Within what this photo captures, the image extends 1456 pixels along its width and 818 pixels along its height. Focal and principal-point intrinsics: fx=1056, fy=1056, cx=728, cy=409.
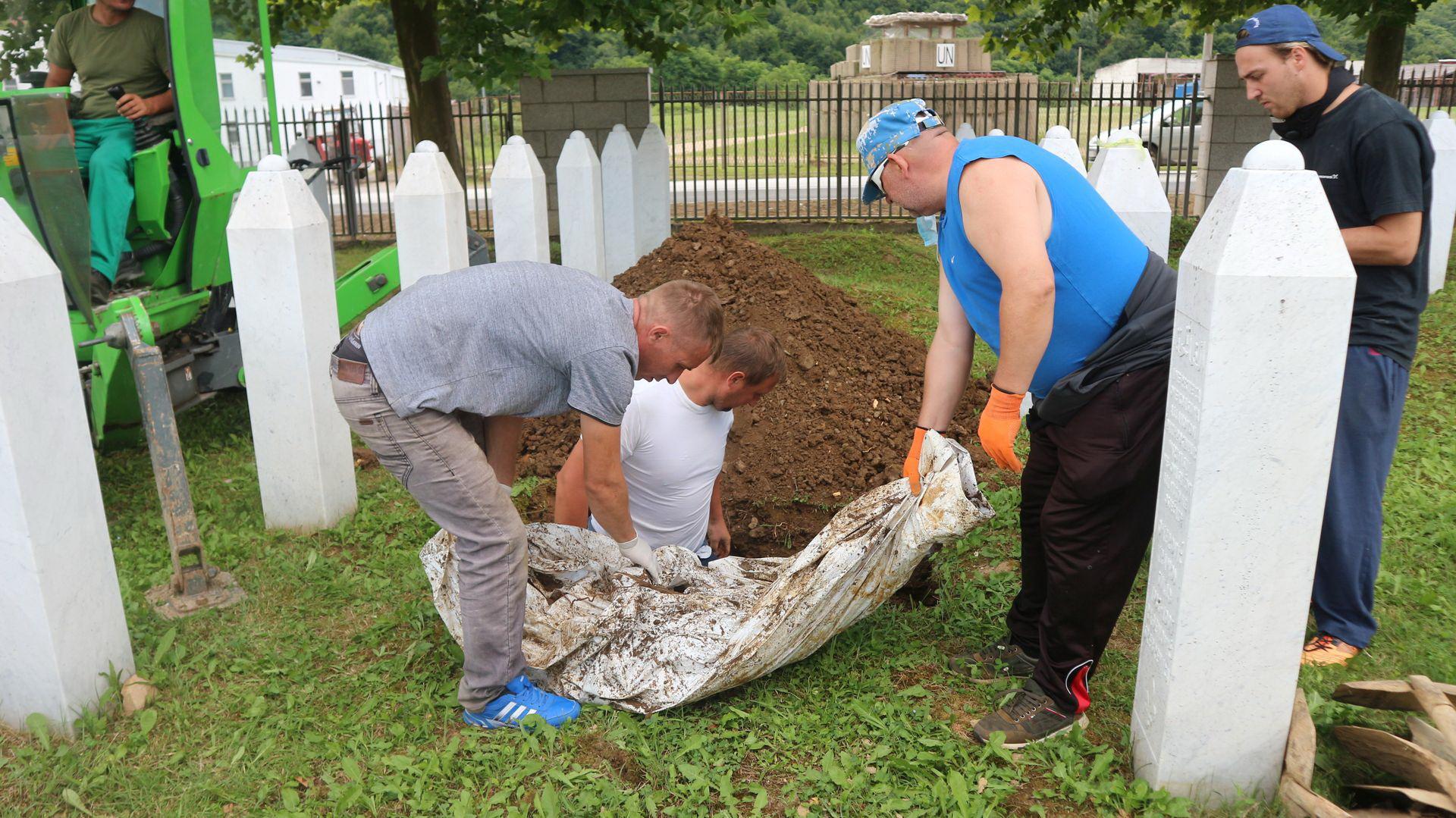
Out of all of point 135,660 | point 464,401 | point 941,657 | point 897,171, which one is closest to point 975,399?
point 941,657

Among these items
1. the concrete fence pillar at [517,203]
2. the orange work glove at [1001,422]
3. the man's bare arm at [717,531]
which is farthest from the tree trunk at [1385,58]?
the orange work glove at [1001,422]

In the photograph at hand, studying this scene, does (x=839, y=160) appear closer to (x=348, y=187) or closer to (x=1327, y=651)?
(x=348, y=187)

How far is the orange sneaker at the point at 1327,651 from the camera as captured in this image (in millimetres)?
3150

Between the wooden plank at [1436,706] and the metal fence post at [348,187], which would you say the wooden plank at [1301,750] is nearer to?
the wooden plank at [1436,706]

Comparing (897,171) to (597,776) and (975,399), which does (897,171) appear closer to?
(597,776)

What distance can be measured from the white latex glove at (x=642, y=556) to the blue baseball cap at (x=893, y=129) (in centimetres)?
130

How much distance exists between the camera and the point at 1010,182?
259 centimetres

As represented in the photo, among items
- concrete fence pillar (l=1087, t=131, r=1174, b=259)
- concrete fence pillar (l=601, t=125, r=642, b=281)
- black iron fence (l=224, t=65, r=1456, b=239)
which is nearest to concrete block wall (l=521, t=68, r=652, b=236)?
black iron fence (l=224, t=65, r=1456, b=239)

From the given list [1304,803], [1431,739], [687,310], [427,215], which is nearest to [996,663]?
[1304,803]

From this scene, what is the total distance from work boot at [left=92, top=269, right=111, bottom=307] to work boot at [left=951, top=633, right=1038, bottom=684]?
163 inches

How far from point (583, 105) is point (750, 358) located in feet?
29.1

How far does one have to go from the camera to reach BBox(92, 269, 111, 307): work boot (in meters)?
4.87

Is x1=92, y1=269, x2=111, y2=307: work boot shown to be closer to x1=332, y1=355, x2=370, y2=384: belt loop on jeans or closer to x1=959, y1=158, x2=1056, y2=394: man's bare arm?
x1=332, y1=355, x2=370, y2=384: belt loop on jeans

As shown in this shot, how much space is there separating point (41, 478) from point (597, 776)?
1.66 m
